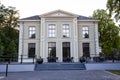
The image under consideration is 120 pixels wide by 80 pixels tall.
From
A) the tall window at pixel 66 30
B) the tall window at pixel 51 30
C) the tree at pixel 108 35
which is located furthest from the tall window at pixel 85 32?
the tree at pixel 108 35

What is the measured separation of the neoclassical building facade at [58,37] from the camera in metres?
24.4

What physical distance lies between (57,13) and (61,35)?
10.1ft

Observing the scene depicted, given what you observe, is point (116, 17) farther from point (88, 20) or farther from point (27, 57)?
point (27, 57)

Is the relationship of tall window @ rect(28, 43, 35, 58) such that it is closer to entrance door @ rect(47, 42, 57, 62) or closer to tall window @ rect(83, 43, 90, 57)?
entrance door @ rect(47, 42, 57, 62)

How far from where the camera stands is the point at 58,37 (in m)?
24.8

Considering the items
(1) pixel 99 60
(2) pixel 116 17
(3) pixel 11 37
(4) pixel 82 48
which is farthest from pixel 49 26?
(3) pixel 11 37

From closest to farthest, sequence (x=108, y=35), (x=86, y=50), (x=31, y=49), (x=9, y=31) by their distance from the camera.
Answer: (x=31, y=49) → (x=86, y=50) → (x=108, y=35) → (x=9, y=31)

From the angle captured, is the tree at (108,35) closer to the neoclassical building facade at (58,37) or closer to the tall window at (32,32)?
the neoclassical building facade at (58,37)

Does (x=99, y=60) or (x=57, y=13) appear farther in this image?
(x=57, y=13)

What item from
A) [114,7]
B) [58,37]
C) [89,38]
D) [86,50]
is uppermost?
[114,7]

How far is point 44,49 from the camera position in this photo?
24.3 meters

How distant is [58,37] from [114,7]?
1063 cm

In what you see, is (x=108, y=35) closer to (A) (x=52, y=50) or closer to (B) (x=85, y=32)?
(B) (x=85, y=32)

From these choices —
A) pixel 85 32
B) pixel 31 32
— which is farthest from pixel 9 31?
pixel 85 32
